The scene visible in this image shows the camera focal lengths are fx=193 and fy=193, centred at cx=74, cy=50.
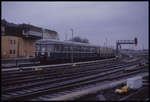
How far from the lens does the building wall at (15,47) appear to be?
1435 inches

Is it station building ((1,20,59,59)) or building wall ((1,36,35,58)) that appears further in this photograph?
station building ((1,20,59,59))

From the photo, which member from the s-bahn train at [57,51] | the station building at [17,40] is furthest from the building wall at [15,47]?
the s-bahn train at [57,51]

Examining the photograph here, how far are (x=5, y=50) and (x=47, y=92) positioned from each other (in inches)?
1200

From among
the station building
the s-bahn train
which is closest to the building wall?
the station building

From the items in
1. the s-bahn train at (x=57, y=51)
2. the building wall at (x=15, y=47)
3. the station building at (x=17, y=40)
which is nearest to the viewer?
the s-bahn train at (x=57, y=51)

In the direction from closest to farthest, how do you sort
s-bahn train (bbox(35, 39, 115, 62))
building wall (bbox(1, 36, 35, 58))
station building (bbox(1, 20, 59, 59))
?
s-bahn train (bbox(35, 39, 115, 62)), building wall (bbox(1, 36, 35, 58)), station building (bbox(1, 20, 59, 59))

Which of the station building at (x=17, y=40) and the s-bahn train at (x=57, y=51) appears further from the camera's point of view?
the station building at (x=17, y=40)

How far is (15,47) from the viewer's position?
3938cm

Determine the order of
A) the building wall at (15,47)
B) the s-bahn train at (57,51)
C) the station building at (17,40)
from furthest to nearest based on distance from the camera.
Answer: the station building at (17,40) < the building wall at (15,47) < the s-bahn train at (57,51)

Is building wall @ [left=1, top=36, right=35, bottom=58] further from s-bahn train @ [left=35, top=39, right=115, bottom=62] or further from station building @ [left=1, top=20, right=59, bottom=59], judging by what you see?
s-bahn train @ [left=35, top=39, right=115, bottom=62]

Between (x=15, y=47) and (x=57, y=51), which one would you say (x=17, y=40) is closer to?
(x=15, y=47)

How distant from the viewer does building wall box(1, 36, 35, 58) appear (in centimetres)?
3644

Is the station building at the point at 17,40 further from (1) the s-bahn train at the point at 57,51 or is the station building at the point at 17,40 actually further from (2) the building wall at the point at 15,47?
(1) the s-bahn train at the point at 57,51

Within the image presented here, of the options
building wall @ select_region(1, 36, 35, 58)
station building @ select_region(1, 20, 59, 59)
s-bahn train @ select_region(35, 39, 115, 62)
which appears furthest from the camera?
station building @ select_region(1, 20, 59, 59)
